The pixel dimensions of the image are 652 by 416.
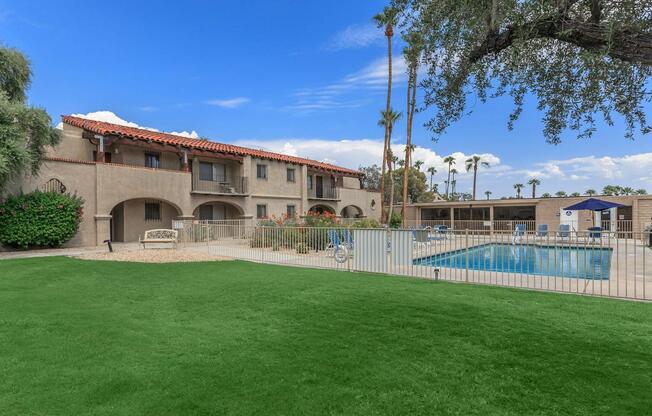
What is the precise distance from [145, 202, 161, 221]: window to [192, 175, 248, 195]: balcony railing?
2.60 metres

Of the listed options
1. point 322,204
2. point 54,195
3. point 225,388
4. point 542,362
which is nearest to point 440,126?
point 542,362

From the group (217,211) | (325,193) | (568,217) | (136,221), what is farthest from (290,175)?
(568,217)

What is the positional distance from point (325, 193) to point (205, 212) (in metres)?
12.4

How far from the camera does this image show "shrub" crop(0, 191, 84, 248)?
16.8 metres

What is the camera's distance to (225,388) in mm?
3660

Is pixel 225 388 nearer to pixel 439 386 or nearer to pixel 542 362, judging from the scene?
pixel 439 386

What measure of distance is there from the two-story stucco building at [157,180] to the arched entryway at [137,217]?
60 millimetres

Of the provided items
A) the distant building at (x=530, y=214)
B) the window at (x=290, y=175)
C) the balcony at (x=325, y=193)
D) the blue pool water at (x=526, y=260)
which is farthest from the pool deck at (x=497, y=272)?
the balcony at (x=325, y=193)

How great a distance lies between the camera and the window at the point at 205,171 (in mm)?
27250

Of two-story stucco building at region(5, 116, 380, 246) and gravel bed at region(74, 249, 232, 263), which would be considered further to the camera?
two-story stucco building at region(5, 116, 380, 246)

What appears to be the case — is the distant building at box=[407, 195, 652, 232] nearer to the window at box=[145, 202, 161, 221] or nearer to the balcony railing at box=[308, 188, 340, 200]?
the balcony railing at box=[308, 188, 340, 200]

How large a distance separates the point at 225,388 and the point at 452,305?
4499mm

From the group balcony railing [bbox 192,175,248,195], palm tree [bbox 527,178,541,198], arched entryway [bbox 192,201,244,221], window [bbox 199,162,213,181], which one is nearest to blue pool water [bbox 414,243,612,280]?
balcony railing [bbox 192,175,248,195]

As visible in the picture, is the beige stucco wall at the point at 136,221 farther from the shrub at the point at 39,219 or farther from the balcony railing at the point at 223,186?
the shrub at the point at 39,219
